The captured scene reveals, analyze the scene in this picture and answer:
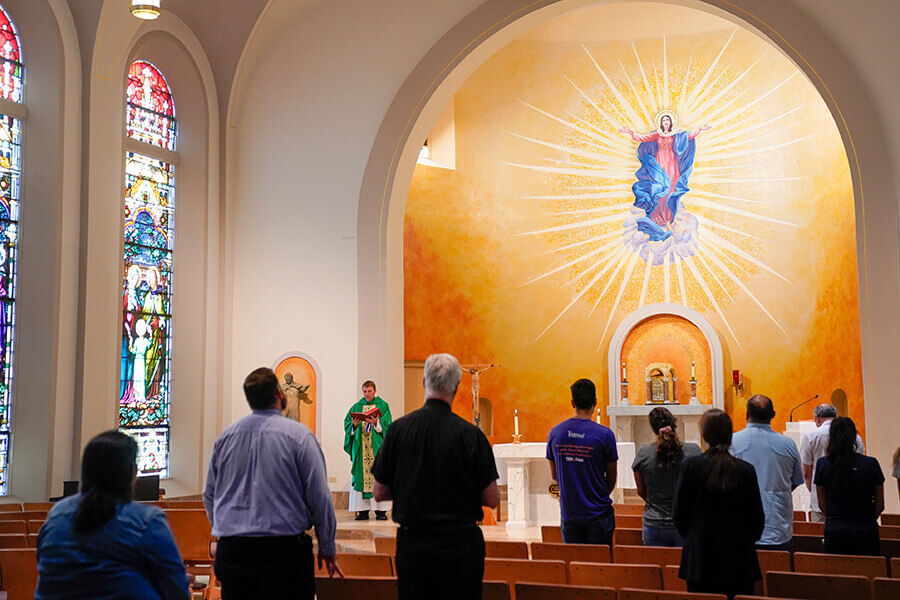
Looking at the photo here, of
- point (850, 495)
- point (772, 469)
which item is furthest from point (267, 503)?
point (850, 495)

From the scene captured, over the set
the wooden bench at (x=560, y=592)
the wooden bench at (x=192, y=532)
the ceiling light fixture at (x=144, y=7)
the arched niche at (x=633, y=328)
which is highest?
the ceiling light fixture at (x=144, y=7)

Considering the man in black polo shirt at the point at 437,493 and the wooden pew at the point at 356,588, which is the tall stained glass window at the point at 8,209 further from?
the man in black polo shirt at the point at 437,493

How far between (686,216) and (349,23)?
5776 millimetres

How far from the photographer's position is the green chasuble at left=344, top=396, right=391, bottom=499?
982 centimetres

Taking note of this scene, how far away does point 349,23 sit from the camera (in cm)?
1121

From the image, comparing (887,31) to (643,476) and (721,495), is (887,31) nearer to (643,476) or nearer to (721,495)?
(643,476)

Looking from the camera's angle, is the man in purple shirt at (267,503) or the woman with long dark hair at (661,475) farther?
the woman with long dark hair at (661,475)

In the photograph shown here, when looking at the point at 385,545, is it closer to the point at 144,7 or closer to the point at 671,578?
the point at 671,578

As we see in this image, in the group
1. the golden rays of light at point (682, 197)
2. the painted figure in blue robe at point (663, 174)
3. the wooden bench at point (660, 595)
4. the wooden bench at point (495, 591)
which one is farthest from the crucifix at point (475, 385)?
the wooden bench at point (660, 595)

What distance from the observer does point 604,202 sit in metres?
14.1

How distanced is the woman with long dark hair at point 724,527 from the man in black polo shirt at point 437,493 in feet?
2.90

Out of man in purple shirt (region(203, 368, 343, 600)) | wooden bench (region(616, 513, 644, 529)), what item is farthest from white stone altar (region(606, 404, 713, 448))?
man in purple shirt (region(203, 368, 343, 600))

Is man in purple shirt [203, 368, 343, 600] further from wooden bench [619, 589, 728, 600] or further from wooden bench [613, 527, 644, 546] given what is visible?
wooden bench [613, 527, 644, 546]

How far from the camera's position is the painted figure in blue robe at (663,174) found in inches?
545
